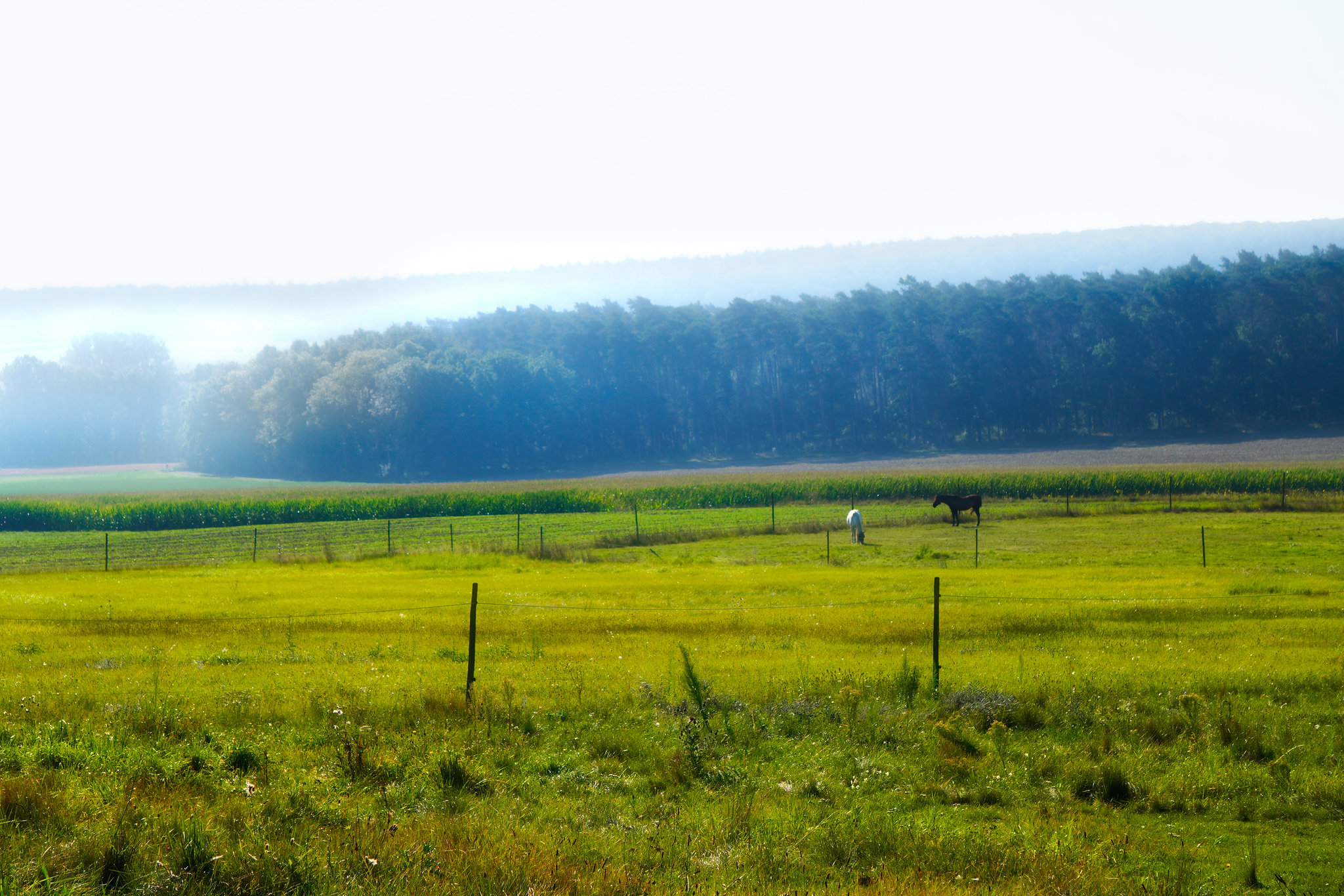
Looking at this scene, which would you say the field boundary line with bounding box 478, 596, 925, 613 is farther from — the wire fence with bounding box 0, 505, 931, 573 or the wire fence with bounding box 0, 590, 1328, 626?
the wire fence with bounding box 0, 505, 931, 573

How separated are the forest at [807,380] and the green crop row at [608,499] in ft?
179

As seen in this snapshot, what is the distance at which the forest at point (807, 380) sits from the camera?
116m

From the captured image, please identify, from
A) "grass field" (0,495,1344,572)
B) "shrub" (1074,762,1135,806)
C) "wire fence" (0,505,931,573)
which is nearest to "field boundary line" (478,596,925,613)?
"shrub" (1074,762,1135,806)

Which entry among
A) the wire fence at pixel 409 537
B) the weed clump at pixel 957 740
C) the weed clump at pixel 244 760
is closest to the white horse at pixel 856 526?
the wire fence at pixel 409 537

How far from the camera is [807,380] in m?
134

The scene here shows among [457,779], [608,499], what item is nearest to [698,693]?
[457,779]

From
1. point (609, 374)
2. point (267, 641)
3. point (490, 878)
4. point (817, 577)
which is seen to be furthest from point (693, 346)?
point (490, 878)

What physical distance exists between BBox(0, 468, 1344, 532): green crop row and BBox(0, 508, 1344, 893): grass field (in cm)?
4082

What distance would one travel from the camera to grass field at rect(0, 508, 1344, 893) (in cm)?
726

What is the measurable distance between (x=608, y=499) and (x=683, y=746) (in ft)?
180

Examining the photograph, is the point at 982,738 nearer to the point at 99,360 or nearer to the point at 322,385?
the point at 322,385

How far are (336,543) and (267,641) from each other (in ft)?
93.9

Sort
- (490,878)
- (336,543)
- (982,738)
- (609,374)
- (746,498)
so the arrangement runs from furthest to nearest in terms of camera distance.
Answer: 1. (609,374)
2. (746,498)
3. (336,543)
4. (982,738)
5. (490,878)

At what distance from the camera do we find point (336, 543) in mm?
45062
